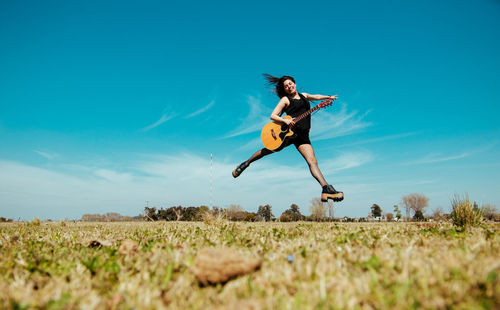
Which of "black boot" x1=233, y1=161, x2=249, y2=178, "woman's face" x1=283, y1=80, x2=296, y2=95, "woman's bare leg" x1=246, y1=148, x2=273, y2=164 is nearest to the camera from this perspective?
"woman's face" x1=283, y1=80, x2=296, y2=95

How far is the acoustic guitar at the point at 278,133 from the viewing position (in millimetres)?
5977

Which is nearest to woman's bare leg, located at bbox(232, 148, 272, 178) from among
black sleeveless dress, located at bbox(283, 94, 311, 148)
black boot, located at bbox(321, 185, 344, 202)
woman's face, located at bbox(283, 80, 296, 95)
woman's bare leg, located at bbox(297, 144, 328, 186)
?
black sleeveless dress, located at bbox(283, 94, 311, 148)

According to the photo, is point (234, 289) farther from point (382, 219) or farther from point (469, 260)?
point (382, 219)

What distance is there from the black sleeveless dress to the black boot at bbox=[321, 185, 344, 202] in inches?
43.0

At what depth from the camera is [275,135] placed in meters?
6.31

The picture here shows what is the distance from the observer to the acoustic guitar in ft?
19.6

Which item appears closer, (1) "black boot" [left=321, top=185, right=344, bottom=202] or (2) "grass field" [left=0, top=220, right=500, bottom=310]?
(2) "grass field" [left=0, top=220, right=500, bottom=310]

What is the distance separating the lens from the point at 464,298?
4.92ft

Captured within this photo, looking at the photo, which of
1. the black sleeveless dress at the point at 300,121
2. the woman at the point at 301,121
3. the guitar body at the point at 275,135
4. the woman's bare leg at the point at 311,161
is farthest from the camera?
the guitar body at the point at 275,135

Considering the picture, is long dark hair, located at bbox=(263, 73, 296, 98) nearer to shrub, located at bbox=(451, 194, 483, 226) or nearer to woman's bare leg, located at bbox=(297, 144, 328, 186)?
woman's bare leg, located at bbox=(297, 144, 328, 186)

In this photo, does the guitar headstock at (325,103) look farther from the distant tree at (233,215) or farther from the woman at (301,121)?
the distant tree at (233,215)

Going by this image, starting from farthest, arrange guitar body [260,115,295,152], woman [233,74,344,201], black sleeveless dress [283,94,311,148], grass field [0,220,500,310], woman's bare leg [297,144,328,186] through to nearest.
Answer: guitar body [260,115,295,152] < black sleeveless dress [283,94,311,148] < woman's bare leg [297,144,328,186] < woman [233,74,344,201] < grass field [0,220,500,310]

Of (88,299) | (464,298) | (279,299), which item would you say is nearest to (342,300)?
(279,299)

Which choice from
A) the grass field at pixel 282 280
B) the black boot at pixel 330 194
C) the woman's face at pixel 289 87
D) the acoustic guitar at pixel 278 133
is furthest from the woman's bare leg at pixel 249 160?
the grass field at pixel 282 280
